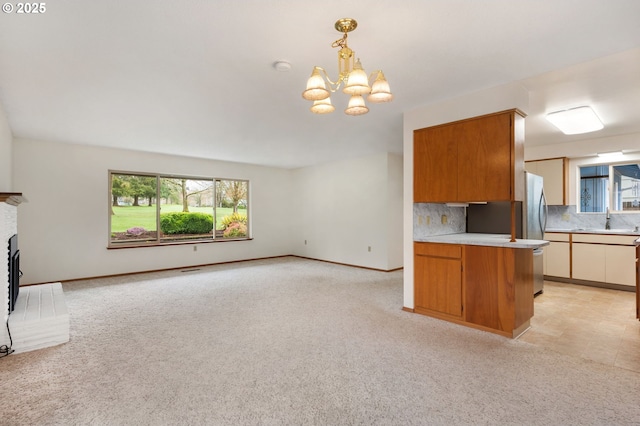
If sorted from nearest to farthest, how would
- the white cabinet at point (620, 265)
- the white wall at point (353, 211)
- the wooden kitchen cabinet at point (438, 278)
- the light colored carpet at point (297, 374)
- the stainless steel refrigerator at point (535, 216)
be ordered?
the light colored carpet at point (297, 374) < the wooden kitchen cabinet at point (438, 278) < the stainless steel refrigerator at point (535, 216) < the white cabinet at point (620, 265) < the white wall at point (353, 211)

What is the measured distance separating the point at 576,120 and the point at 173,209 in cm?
698

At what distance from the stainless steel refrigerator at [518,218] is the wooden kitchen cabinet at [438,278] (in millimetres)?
1252

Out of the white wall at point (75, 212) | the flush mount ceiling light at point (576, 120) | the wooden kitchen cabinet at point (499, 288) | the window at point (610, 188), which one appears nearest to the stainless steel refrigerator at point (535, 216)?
the flush mount ceiling light at point (576, 120)

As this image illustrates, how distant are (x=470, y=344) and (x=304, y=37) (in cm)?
284

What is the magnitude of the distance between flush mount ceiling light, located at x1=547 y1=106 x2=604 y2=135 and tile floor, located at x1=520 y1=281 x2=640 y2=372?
7.56 feet

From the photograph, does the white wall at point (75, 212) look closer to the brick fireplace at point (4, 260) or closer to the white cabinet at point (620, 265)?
the brick fireplace at point (4, 260)

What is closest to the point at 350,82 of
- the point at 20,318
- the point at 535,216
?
the point at 20,318

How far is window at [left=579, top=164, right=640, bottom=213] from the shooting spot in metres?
5.25

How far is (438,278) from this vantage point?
11.4ft

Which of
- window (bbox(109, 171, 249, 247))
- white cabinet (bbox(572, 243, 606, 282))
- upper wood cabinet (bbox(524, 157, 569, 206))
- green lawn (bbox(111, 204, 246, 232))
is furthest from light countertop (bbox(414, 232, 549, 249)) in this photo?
green lawn (bbox(111, 204, 246, 232))

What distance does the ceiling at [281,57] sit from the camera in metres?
1.93

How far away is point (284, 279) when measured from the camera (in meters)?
5.54

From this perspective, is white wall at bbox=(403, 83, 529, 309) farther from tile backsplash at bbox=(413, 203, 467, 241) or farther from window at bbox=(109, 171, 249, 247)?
window at bbox=(109, 171, 249, 247)

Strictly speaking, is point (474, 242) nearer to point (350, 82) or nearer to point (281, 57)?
point (350, 82)
